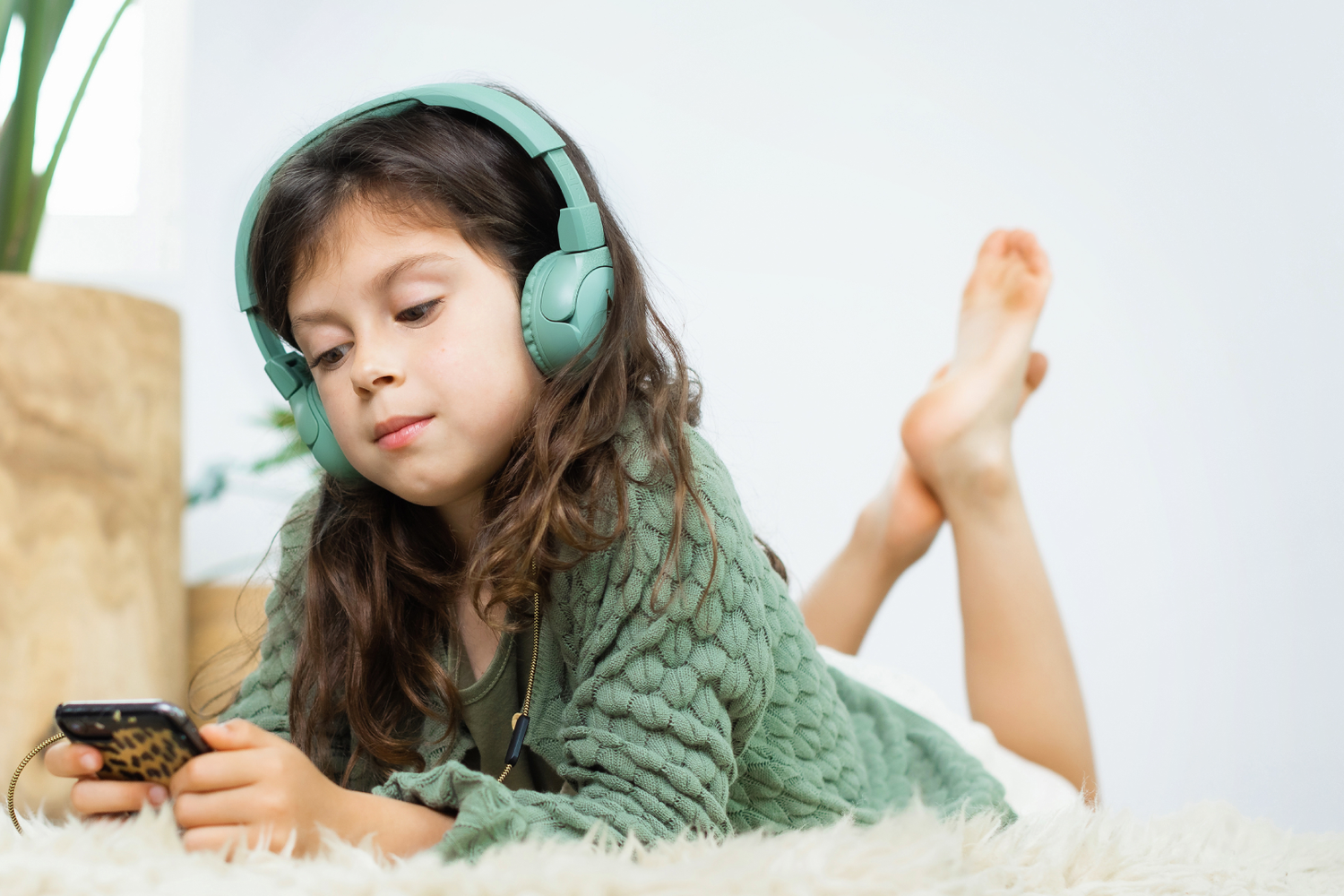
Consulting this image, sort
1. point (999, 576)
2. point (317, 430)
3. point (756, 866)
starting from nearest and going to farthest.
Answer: point (756, 866) → point (317, 430) → point (999, 576)

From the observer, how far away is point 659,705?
2.16ft

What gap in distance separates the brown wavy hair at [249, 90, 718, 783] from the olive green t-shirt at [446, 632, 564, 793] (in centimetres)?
2

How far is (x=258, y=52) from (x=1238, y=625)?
225cm

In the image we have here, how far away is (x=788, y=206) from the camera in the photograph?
6.69 ft

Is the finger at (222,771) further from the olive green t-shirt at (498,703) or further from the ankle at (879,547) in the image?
the ankle at (879,547)

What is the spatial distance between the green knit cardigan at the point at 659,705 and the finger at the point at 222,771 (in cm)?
11

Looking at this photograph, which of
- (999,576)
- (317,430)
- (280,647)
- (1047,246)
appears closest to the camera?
(317,430)

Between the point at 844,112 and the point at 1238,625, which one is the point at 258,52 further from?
the point at 1238,625

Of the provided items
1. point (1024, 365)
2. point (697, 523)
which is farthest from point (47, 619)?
point (1024, 365)

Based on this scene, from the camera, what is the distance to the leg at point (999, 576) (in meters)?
1.20

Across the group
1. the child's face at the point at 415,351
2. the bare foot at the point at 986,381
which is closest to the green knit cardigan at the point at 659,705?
the child's face at the point at 415,351

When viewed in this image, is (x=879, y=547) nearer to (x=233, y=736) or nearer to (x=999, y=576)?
(x=999, y=576)

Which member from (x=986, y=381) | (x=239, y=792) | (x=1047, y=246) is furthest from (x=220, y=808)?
(x=1047, y=246)

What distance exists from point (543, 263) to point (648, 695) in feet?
0.99
